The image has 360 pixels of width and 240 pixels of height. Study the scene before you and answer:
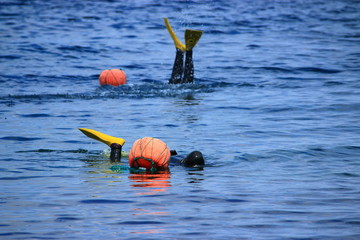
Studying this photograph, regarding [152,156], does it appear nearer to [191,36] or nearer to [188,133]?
[188,133]

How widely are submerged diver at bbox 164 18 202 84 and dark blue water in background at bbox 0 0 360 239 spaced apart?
1.33 feet

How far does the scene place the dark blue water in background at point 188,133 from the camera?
7484mm

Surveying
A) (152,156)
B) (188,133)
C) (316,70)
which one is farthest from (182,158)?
(316,70)

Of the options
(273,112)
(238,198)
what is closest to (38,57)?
(273,112)

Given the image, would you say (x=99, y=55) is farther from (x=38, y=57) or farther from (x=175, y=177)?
(x=175, y=177)

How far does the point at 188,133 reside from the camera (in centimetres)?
1374

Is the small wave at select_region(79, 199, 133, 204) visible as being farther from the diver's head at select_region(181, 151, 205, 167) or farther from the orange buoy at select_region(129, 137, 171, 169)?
the diver's head at select_region(181, 151, 205, 167)

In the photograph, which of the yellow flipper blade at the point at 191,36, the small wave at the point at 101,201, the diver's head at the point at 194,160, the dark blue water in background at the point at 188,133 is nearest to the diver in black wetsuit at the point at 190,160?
the diver's head at the point at 194,160

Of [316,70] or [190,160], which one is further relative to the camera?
[316,70]

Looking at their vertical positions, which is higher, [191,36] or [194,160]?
[191,36]

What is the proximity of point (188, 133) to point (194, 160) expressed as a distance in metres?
3.12

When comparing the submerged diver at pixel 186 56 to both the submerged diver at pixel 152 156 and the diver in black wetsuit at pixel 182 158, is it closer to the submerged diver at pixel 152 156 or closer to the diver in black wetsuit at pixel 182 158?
the diver in black wetsuit at pixel 182 158

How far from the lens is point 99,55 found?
28.5 m

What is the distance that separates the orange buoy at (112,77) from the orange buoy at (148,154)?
32.5ft
